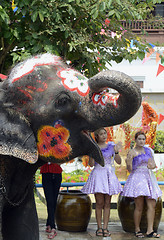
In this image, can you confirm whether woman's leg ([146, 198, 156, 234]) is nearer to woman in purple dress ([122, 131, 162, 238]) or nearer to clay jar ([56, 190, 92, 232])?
woman in purple dress ([122, 131, 162, 238])

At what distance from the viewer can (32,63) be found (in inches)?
92.7

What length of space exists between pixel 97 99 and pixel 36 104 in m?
0.32

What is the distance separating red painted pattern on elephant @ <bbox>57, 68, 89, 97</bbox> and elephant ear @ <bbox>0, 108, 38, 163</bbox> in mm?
295

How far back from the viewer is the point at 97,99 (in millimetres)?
2256

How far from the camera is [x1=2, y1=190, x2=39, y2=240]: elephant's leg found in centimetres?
265

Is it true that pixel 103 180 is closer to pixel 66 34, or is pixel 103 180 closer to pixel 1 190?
pixel 66 34

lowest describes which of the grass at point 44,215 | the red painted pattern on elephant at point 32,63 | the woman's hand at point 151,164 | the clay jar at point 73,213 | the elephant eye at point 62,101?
the grass at point 44,215

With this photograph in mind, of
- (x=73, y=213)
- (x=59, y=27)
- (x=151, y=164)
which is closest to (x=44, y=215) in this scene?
(x=73, y=213)

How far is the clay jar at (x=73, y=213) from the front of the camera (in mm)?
5535

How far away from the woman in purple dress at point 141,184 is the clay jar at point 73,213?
54cm

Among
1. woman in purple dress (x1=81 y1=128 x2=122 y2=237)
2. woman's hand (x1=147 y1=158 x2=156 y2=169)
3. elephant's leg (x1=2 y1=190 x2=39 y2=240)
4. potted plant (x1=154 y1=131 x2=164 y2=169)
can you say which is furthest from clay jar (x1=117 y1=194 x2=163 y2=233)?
potted plant (x1=154 y1=131 x2=164 y2=169)

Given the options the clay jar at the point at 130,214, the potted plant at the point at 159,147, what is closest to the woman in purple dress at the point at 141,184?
the clay jar at the point at 130,214

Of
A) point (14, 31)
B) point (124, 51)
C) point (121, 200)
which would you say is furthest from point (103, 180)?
point (14, 31)

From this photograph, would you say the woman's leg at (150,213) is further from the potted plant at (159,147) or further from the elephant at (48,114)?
the potted plant at (159,147)
